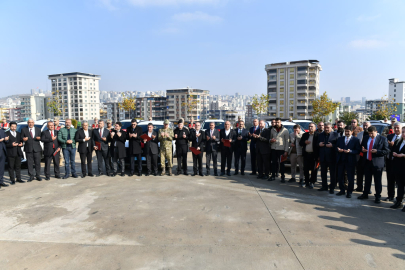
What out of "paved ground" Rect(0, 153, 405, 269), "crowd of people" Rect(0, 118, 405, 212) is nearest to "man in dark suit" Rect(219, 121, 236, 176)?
"crowd of people" Rect(0, 118, 405, 212)

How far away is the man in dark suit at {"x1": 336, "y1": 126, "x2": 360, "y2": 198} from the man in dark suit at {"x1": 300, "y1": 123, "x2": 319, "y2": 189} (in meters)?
0.76

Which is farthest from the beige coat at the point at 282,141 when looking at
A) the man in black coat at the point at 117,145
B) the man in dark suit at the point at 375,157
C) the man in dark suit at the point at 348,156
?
the man in black coat at the point at 117,145

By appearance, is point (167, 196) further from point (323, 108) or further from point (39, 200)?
point (323, 108)

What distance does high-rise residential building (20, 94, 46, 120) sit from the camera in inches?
6156

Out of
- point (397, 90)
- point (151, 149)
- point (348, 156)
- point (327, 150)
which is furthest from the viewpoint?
point (397, 90)

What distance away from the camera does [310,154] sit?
8.23 meters

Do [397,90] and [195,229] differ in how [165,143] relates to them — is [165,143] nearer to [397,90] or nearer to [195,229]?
[195,229]

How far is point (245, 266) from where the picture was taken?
376cm

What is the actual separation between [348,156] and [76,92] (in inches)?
6920

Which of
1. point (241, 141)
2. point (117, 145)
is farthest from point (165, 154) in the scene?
point (241, 141)

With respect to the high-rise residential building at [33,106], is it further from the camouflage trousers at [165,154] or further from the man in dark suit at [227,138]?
the man in dark suit at [227,138]

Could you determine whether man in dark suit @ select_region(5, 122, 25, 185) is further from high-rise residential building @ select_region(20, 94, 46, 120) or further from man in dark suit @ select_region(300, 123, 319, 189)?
high-rise residential building @ select_region(20, 94, 46, 120)

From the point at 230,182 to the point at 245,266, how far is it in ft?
16.1

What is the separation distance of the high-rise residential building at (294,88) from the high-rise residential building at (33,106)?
4973 inches
